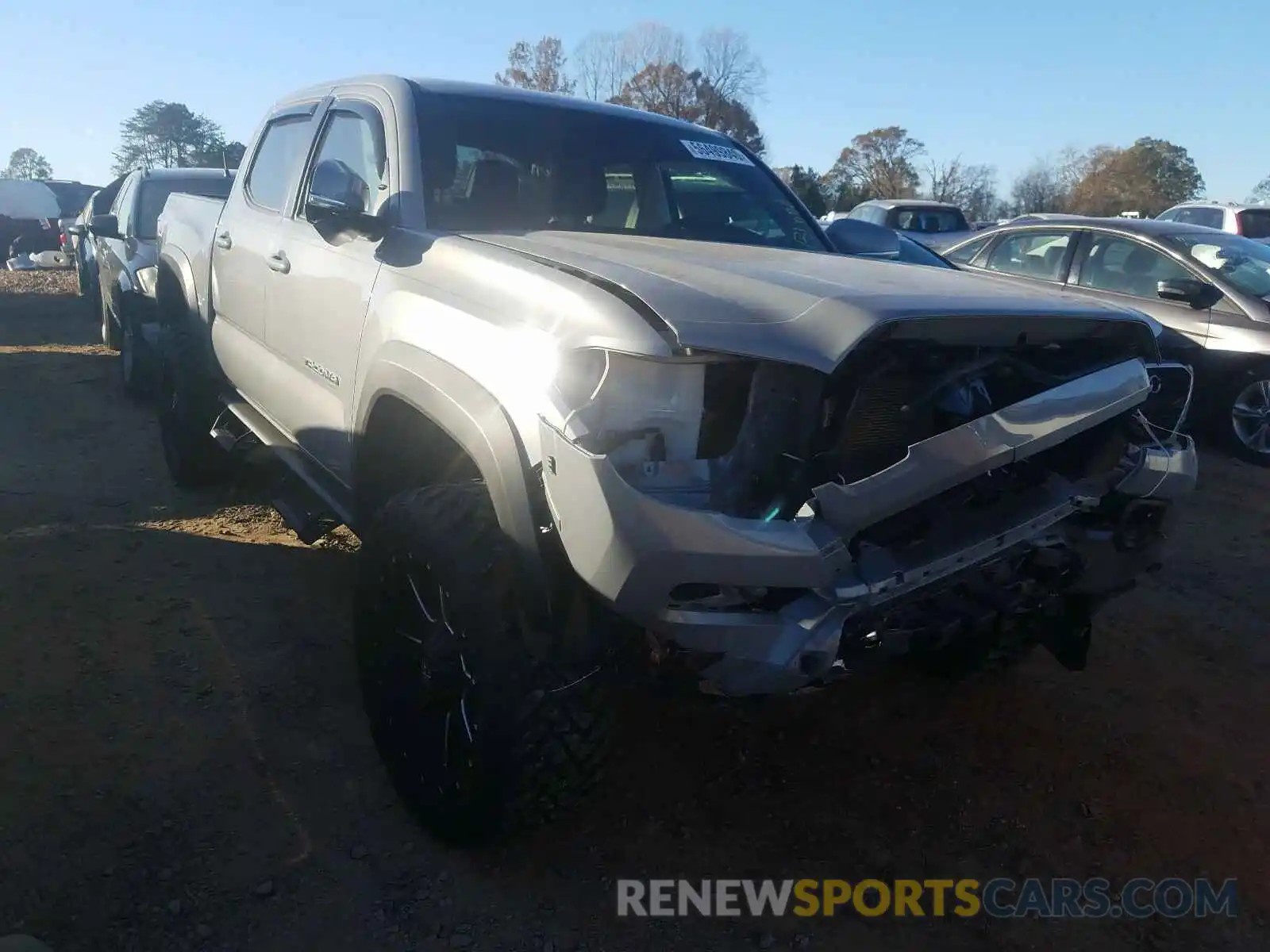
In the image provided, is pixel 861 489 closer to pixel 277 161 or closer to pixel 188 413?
pixel 277 161

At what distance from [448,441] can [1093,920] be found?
2246 mm

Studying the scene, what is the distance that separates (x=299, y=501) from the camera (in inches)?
166

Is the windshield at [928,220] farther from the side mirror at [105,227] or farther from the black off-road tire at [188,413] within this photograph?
the black off-road tire at [188,413]

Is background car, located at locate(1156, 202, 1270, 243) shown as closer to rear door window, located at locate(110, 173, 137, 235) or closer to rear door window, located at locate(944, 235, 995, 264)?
rear door window, located at locate(944, 235, 995, 264)

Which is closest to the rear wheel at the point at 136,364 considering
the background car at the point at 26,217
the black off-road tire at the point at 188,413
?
the black off-road tire at the point at 188,413

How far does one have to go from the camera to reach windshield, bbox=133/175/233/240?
8.24 metres

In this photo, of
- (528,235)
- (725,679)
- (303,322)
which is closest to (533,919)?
(725,679)

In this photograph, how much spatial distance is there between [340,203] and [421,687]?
159 cm

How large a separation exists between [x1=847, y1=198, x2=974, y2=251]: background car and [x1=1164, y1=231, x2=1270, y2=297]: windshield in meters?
7.78

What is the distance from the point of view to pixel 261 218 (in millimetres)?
4391

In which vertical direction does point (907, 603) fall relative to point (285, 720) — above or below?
above

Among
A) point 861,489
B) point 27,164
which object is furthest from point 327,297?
point 27,164

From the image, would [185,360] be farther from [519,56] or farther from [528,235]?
[519,56]

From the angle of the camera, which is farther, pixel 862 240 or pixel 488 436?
pixel 862 240
